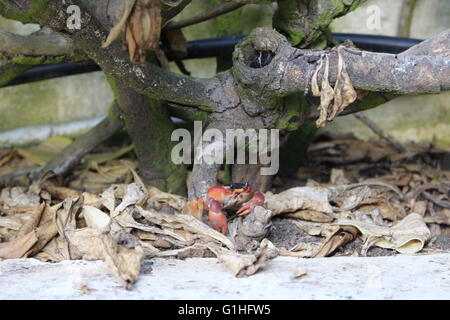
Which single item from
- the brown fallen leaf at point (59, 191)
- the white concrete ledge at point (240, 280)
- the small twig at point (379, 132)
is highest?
the small twig at point (379, 132)

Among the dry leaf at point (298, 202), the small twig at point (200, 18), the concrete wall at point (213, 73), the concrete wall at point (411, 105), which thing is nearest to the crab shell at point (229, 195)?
the dry leaf at point (298, 202)

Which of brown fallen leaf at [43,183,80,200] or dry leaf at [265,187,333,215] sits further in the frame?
brown fallen leaf at [43,183,80,200]

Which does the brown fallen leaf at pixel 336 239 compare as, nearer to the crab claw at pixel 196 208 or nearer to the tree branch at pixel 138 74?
the crab claw at pixel 196 208

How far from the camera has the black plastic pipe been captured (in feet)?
6.92

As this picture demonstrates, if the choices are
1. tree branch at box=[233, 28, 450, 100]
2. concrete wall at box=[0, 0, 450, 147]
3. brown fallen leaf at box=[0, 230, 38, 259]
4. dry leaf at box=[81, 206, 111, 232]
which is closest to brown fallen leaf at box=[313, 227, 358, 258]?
tree branch at box=[233, 28, 450, 100]

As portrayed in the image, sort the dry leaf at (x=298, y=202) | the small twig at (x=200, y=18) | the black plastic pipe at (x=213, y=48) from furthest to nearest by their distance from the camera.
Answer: the black plastic pipe at (x=213, y=48)
the small twig at (x=200, y=18)
the dry leaf at (x=298, y=202)

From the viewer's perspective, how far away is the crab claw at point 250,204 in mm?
1624

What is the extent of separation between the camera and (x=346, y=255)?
1621 mm

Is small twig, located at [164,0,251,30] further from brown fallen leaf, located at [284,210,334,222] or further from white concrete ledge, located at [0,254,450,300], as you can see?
white concrete ledge, located at [0,254,450,300]

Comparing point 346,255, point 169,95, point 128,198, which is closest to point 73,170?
point 128,198

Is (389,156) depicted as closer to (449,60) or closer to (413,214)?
(413,214)

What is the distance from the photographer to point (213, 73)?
255 centimetres

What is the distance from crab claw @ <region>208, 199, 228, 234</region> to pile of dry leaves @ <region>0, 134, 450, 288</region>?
27mm
